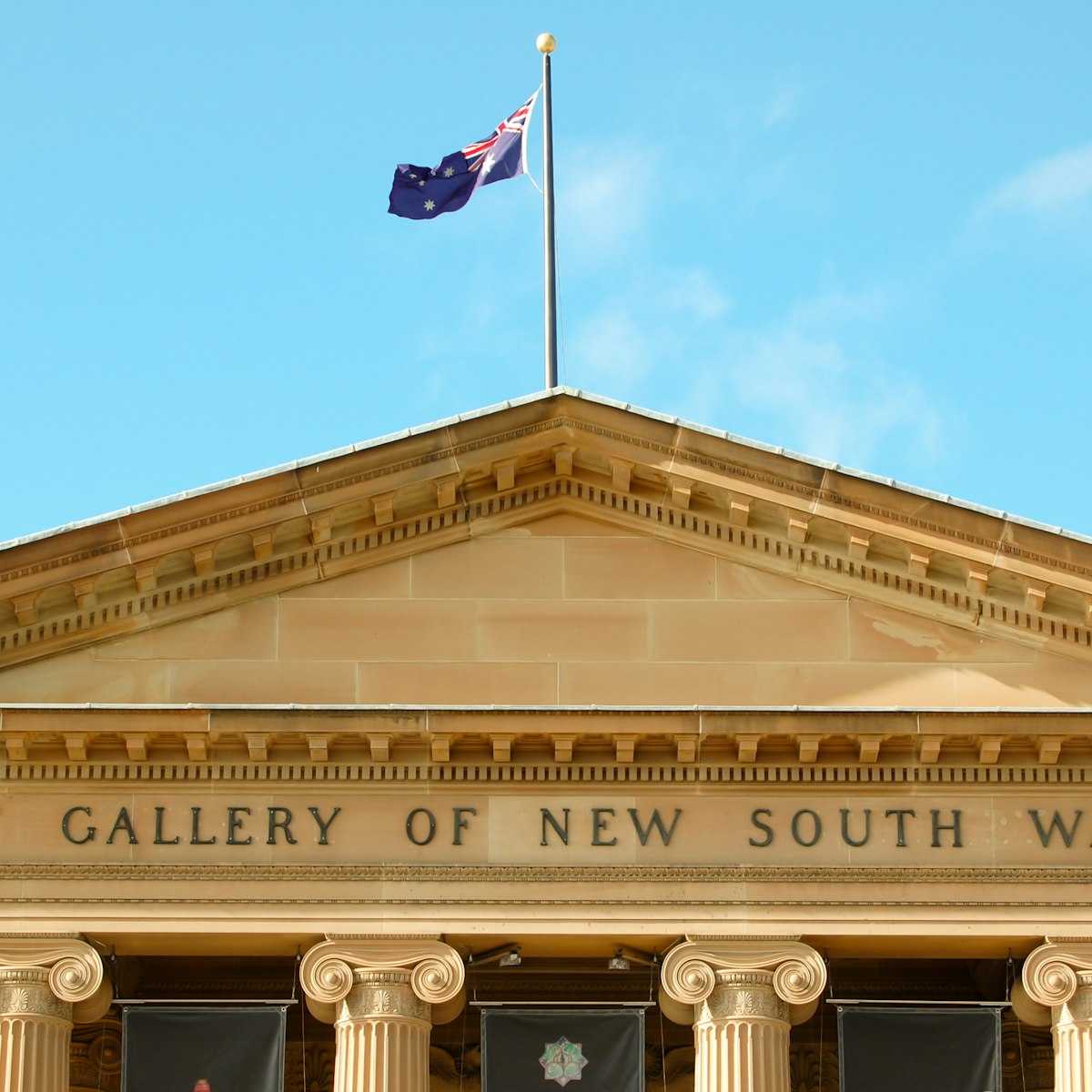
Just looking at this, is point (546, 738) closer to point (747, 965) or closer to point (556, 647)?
point (556, 647)

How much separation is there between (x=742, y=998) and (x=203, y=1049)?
5240mm

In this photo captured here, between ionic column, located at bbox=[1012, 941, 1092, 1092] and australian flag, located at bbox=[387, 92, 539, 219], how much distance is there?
38.8ft

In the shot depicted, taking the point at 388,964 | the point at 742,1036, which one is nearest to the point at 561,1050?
the point at 742,1036

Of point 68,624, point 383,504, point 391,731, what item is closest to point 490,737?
point 391,731

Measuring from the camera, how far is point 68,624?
2666 cm

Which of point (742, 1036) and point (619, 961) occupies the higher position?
point (619, 961)

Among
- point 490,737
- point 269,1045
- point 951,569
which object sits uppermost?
point 951,569

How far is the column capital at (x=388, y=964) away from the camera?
25.5 metres

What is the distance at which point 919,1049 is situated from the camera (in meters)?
25.7

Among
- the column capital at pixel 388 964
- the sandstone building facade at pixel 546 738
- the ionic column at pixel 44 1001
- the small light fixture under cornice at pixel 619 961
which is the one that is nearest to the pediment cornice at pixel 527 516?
the sandstone building facade at pixel 546 738

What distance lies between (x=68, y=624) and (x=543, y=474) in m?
5.08

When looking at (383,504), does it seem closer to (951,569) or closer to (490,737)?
(490,737)

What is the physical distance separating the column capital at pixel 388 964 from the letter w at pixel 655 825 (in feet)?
7.10

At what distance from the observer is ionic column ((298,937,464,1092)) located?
25.2 metres
